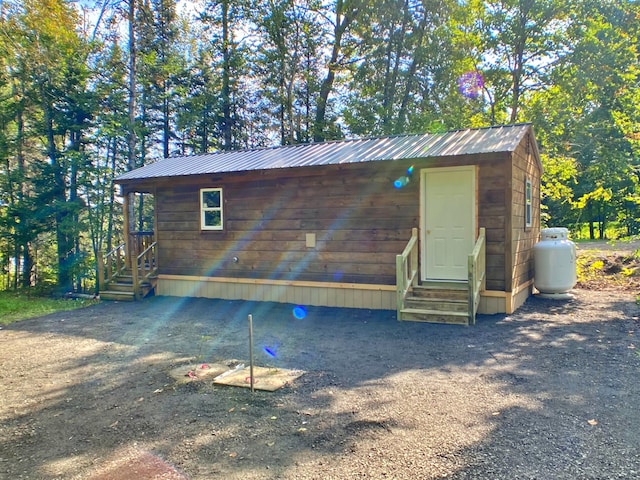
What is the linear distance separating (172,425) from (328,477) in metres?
1.45

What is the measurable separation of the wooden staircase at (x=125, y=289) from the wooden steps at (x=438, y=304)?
609cm

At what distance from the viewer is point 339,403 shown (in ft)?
12.3

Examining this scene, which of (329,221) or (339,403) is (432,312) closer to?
(329,221)

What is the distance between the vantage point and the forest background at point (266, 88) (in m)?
13.8

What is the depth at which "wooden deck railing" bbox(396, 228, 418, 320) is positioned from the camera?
701 cm

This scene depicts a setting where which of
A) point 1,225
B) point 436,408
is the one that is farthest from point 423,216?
point 1,225

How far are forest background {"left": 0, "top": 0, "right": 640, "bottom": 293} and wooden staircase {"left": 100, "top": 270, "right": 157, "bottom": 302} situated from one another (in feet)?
15.6

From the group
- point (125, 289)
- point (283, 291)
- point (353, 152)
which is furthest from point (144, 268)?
point (353, 152)

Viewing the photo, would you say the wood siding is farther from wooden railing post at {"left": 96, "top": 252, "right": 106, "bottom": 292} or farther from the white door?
wooden railing post at {"left": 96, "top": 252, "right": 106, "bottom": 292}

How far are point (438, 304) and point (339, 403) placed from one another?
3.64m

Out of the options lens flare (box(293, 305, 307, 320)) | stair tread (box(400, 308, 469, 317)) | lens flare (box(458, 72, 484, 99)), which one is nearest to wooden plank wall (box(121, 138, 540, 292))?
lens flare (box(293, 305, 307, 320))

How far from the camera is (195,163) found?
10625mm

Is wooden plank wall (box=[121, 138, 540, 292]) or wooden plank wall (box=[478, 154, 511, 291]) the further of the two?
wooden plank wall (box=[121, 138, 540, 292])

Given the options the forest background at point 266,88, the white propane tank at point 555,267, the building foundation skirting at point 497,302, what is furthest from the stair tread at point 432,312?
the forest background at point 266,88
